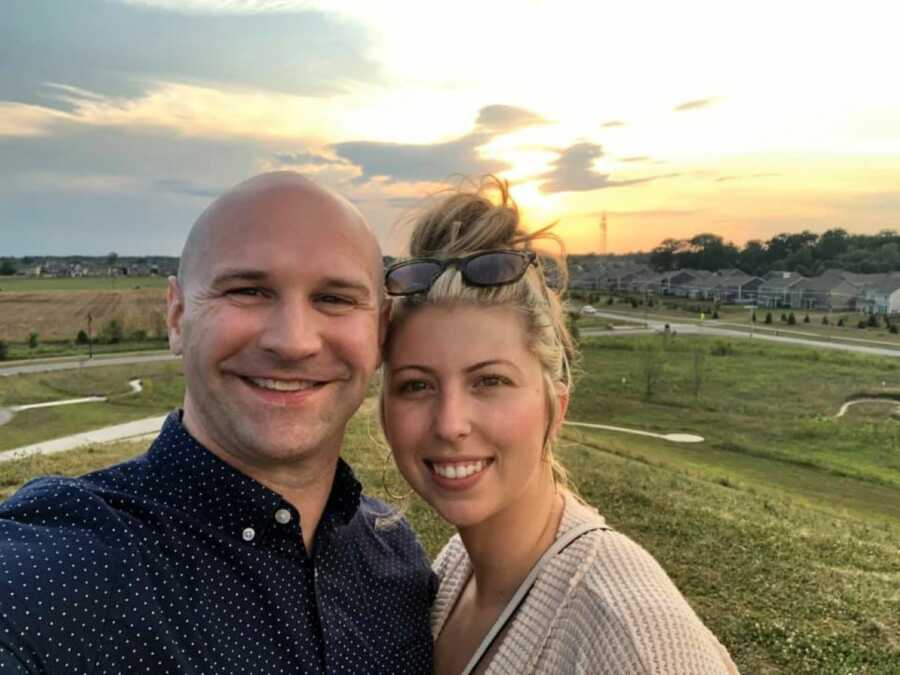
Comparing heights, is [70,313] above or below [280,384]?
below

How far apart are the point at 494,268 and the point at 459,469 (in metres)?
0.75

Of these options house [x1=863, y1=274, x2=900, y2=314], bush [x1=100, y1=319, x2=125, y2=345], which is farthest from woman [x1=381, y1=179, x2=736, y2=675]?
house [x1=863, y1=274, x2=900, y2=314]

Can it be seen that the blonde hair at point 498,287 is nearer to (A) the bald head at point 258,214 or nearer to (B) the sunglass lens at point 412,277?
(B) the sunglass lens at point 412,277

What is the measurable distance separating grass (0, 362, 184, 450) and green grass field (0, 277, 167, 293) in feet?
A: 158

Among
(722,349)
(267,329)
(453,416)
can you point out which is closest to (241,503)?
(267,329)

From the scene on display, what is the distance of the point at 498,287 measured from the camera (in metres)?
2.71

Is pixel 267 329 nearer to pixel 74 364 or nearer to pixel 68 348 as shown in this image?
pixel 74 364

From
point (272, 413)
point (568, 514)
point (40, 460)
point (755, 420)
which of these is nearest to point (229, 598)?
point (272, 413)

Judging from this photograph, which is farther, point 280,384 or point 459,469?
point 459,469

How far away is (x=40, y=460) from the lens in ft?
59.4

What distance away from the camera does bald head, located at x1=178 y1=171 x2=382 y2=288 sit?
226cm

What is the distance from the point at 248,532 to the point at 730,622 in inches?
275

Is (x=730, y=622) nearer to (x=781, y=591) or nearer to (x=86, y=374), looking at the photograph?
(x=781, y=591)

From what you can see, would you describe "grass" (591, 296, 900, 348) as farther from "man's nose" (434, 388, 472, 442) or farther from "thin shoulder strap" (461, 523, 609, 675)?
"man's nose" (434, 388, 472, 442)
